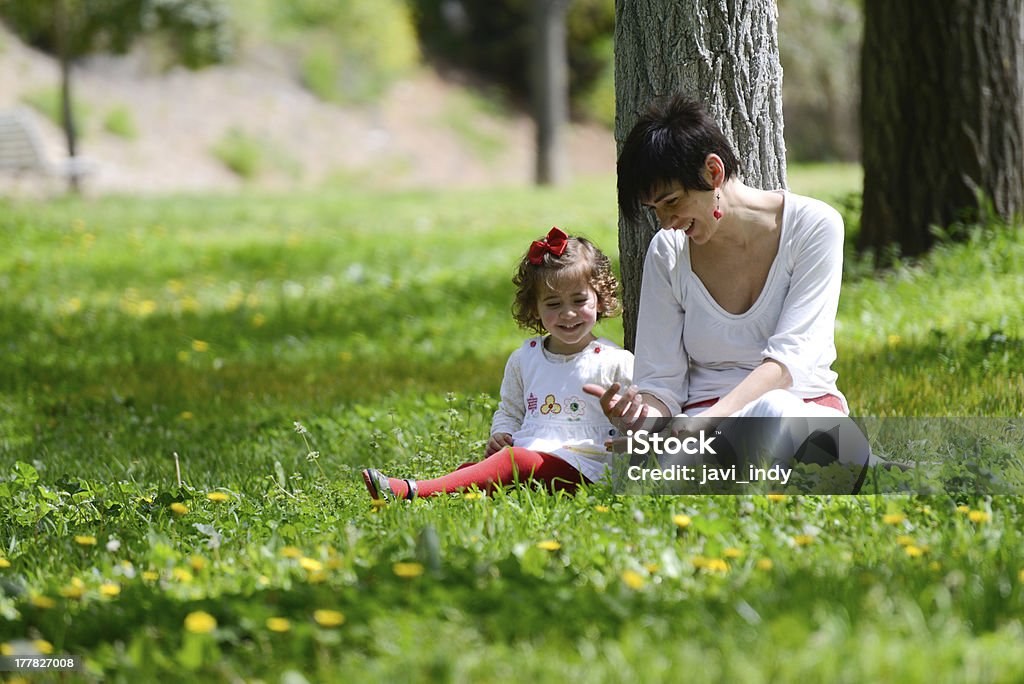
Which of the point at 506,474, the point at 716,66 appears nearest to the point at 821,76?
the point at 716,66

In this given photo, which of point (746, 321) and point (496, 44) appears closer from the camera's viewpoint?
point (746, 321)

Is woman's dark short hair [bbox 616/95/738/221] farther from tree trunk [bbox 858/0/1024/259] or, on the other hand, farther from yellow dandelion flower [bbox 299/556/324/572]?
tree trunk [bbox 858/0/1024/259]

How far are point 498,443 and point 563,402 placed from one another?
262mm

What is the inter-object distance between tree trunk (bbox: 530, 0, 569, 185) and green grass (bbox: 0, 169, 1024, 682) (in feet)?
45.1

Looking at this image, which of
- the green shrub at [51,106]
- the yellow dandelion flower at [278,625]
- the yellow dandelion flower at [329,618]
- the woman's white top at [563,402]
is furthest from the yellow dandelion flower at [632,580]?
the green shrub at [51,106]

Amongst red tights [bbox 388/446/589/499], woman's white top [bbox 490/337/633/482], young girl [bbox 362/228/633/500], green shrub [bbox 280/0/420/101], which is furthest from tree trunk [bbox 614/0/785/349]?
green shrub [bbox 280/0/420/101]

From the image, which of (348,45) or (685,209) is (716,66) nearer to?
(685,209)

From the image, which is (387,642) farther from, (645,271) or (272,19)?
(272,19)

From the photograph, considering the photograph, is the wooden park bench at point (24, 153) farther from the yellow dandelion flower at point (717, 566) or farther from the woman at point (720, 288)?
the yellow dandelion flower at point (717, 566)

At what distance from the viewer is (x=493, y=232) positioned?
11875mm

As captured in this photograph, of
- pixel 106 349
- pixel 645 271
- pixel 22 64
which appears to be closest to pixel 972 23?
pixel 645 271

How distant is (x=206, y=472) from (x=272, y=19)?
24.4 m

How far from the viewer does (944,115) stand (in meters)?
6.98

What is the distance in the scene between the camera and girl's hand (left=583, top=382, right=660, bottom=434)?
3682mm
